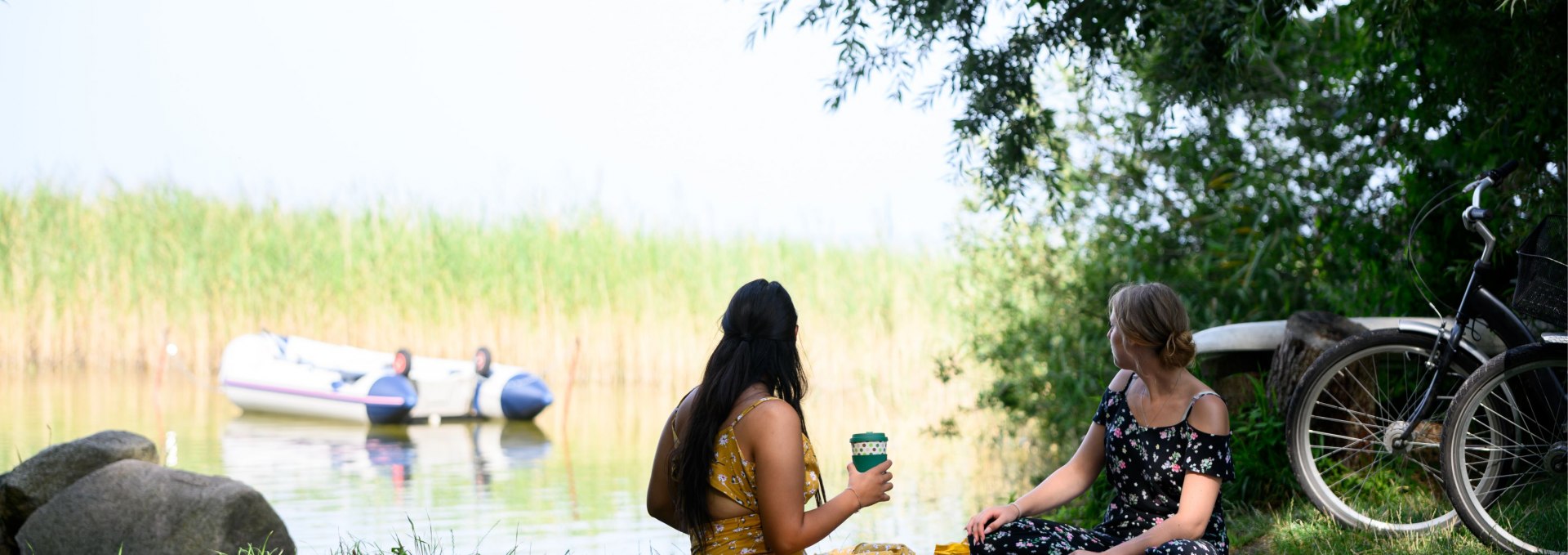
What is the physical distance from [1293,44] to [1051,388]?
7.64 feet

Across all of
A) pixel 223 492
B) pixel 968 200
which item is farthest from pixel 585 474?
pixel 223 492

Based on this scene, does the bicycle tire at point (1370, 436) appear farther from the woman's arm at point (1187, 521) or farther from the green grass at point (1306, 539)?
the woman's arm at point (1187, 521)

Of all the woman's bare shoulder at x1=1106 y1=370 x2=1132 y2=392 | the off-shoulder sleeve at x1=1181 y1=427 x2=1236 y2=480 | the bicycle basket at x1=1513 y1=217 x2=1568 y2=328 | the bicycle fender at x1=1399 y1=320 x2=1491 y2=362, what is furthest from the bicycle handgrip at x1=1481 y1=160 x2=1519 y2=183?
the off-shoulder sleeve at x1=1181 y1=427 x2=1236 y2=480

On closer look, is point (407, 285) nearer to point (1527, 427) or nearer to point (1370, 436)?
point (1370, 436)

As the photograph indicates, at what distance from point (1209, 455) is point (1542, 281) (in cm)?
156

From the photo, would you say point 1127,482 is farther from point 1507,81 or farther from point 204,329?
point 204,329

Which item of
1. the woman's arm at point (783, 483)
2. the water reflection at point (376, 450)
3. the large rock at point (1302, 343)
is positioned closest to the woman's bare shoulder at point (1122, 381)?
the woman's arm at point (783, 483)

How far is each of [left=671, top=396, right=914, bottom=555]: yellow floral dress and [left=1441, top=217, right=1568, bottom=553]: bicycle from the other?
1715 millimetres

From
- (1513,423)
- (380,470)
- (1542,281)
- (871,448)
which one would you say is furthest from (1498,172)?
(380,470)

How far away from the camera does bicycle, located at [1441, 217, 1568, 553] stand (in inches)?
133

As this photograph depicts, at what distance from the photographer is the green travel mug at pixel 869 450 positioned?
2.56 m

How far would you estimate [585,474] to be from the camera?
935cm

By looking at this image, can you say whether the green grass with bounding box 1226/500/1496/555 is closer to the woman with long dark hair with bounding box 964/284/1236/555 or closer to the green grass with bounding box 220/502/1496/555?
the green grass with bounding box 220/502/1496/555

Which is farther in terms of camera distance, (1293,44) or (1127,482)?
(1293,44)
